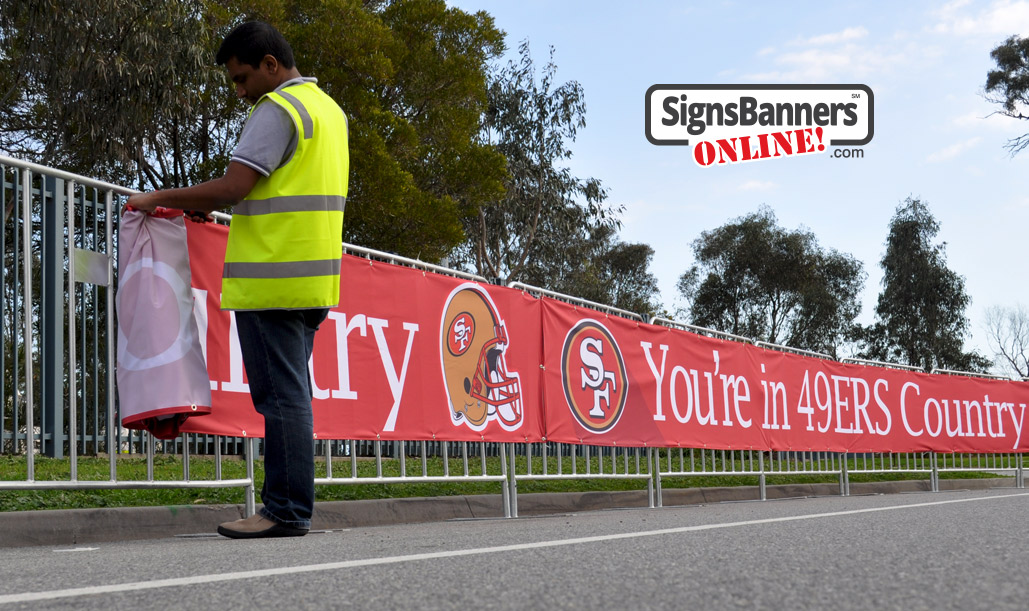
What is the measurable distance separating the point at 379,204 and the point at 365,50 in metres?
3.94

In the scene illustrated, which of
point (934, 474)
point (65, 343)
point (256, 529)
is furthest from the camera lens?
point (934, 474)

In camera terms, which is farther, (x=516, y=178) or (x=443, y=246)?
(x=516, y=178)

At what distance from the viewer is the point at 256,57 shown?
16.5ft

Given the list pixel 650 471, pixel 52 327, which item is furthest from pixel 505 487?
pixel 52 327

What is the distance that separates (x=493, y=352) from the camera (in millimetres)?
7922

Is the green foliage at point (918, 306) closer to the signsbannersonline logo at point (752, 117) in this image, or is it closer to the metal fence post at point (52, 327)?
the signsbannersonline logo at point (752, 117)

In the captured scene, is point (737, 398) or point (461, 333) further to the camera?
point (737, 398)

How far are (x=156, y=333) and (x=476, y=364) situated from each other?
2777mm

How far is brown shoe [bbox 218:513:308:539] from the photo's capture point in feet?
15.9

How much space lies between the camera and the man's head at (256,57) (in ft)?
16.4

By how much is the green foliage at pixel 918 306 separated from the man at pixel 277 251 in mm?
51180

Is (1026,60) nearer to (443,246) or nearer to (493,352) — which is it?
(443,246)

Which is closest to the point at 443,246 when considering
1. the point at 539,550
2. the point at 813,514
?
the point at 813,514

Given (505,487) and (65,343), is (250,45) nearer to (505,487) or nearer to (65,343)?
(65,343)
